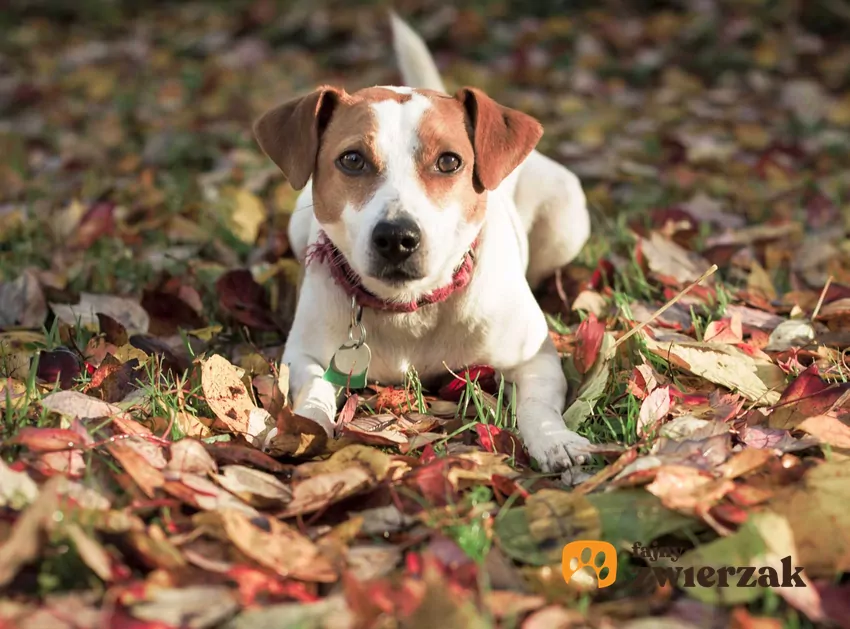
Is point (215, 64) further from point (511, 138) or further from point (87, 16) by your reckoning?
point (511, 138)

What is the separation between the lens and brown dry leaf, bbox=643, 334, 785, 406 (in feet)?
8.30

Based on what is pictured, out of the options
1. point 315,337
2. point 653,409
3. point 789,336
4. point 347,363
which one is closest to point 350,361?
point 347,363

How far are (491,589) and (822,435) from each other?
94 cm

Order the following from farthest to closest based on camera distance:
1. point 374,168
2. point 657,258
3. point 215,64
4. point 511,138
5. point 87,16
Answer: point 87,16 < point 215,64 < point 657,258 < point 511,138 < point 374,168

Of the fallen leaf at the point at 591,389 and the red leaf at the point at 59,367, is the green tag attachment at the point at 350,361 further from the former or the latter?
the red leaf at the point at 59,367

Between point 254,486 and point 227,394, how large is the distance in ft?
1.61

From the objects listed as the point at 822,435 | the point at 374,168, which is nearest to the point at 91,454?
the point at 374,168

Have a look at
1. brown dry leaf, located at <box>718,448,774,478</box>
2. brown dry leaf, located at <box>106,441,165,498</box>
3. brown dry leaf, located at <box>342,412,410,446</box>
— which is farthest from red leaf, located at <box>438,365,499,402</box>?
brown dry leaf, located at <box>106,441,165,498</box>

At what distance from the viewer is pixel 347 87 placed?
7004 millimetres

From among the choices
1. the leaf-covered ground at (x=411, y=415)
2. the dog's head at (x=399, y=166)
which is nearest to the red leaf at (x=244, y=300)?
the leaf-covered ground at (x=411, y=415)

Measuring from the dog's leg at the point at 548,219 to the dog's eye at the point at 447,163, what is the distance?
1165 mm

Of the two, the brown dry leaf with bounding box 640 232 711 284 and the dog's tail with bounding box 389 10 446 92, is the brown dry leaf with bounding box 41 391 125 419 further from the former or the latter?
the dog's tail with bounding box 389 10 446 92

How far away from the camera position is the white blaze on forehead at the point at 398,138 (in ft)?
8.30

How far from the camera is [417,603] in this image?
1.61 metres
